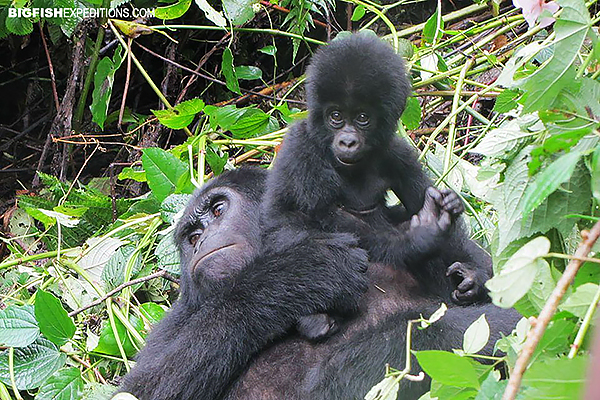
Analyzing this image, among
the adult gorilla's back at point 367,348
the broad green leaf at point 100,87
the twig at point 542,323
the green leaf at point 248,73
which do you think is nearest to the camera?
the twig at point 542,323

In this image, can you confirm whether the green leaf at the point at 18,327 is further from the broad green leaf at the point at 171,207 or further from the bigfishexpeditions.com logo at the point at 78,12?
the bigfishexpeditions.com logo at the point at 78,12

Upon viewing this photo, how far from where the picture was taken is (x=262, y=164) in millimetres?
3309

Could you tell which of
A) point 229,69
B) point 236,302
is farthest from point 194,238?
point 229,69

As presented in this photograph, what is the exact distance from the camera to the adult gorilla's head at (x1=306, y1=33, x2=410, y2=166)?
1974 mm

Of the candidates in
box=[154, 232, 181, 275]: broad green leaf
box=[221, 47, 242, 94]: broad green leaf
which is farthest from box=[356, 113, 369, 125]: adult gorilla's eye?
box=[221, 47, 242, 94]: broad green leaf

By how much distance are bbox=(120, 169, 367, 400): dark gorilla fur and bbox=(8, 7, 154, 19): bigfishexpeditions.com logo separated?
2.02 metres

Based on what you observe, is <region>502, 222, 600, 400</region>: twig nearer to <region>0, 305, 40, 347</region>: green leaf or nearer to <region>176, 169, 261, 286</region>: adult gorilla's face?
<region>176, 169, 261, 286</region>: adult gorilla's face

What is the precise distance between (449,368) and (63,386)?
1.58 m

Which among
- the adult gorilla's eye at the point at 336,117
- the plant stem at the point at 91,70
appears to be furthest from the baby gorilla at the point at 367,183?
the plant stem at the point at 91,70

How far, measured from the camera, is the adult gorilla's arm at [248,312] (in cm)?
175

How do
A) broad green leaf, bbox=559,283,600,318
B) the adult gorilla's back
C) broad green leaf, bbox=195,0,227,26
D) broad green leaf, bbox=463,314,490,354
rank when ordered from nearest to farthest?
broad green leaf, bbox=559,283,600,318, broad green leaf, bbox=463,314,490,354, the adult gorilla's back, broad green leaf, bbox=195,0,227,26

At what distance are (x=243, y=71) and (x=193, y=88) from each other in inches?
29.6

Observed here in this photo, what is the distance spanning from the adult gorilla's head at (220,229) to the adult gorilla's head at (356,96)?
25 cm

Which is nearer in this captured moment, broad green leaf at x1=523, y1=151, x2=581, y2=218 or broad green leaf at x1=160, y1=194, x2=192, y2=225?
broad green leaf at x1=523, y1=151, x2=581, y2=218
